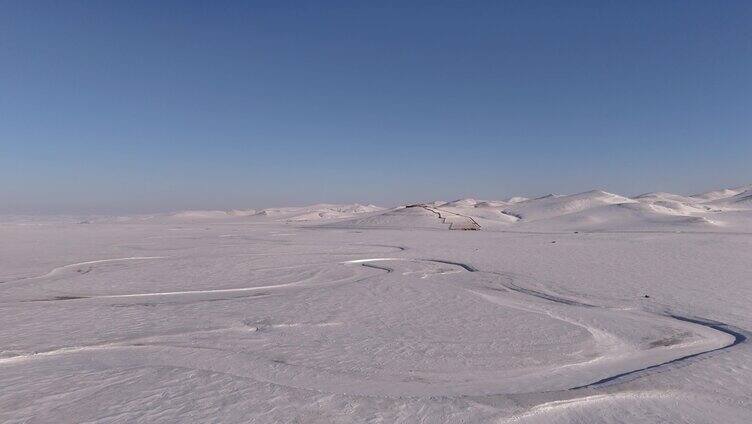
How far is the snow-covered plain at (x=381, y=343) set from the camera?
13.8 feet

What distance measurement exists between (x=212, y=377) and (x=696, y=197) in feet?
233

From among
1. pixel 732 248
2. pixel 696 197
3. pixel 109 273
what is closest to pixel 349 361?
pixel 109 273

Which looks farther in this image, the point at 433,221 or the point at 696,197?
the point at 696,197

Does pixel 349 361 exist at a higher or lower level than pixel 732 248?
lower

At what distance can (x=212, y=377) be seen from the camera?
4848mm

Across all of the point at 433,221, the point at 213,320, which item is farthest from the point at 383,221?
the point at 213,320

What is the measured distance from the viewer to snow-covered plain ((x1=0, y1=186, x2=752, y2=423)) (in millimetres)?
4207

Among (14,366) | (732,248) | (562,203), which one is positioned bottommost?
(14,366)

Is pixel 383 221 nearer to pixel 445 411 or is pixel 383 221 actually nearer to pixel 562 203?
pixel 562 203

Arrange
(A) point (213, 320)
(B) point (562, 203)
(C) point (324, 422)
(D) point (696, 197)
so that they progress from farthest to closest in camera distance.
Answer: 1. (D) point (696, 197)
2. (B) point (562, 203)
3. (A) point (213, 320)
4. (C) point (324, 422)

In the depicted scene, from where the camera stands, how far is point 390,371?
16.5 ft

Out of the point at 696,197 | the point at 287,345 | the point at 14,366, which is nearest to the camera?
the point at 14,366

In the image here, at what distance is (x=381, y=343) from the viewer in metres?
5.99

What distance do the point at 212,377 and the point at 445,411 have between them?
228 centimetres
